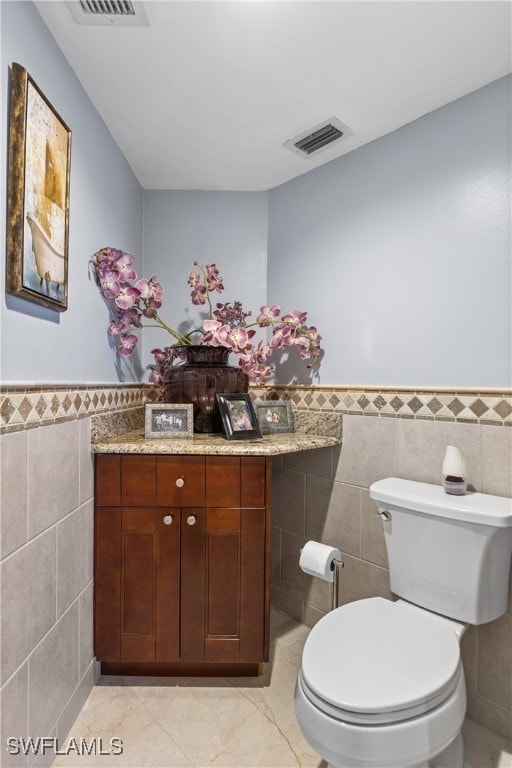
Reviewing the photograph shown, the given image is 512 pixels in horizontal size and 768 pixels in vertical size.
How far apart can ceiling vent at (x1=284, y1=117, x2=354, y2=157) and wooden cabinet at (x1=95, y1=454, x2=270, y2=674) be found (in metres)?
1.36

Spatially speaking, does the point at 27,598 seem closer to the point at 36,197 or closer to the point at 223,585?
the point at 223,585

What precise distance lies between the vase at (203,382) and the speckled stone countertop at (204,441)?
94 mm

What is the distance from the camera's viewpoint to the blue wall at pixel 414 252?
145 centimetres

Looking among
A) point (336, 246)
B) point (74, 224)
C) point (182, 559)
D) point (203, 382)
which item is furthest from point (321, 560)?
point (74, 224)

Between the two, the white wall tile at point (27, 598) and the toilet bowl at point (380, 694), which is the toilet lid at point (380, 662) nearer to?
the toilet bowl at point (380, 694)

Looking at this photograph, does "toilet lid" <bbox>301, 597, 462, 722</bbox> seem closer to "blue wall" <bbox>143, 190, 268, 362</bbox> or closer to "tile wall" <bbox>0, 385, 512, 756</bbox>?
"tile wall" <bbox>0, 385, 512, 756</bbox>

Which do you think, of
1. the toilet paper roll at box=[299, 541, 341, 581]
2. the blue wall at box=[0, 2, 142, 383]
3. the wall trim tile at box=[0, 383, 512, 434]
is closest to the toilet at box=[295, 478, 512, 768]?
the toilet paper roll at box=[299, 541, 341, 581]

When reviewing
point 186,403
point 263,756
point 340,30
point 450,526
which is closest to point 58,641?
point 263,756

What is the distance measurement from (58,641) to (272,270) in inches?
71.8

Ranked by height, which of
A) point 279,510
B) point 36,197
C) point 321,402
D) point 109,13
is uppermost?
point 109,13

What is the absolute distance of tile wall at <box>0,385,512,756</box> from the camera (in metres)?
1.10

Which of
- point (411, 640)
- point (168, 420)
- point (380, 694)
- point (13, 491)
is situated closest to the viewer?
point (380, 694)

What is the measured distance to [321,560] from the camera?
58.2 inches

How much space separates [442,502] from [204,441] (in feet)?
2.87
